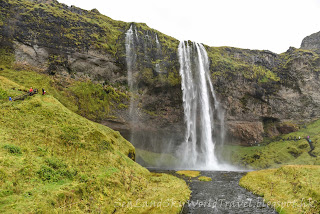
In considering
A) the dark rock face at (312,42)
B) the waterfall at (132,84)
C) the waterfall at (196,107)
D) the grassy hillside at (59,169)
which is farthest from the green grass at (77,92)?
the dark rock face at (312,42)

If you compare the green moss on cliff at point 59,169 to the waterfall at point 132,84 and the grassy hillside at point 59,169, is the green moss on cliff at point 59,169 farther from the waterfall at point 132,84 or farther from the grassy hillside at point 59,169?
the waterfall at point 132,84

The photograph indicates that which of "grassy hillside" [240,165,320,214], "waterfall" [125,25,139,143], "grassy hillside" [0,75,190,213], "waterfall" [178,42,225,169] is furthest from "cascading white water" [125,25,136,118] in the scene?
"grassy hillside" [240,165,320,214]

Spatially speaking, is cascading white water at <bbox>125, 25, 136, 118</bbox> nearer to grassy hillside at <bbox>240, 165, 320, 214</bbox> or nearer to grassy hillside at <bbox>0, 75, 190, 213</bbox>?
grassy hillside at <bbox>0, 75, 190, 213</bbox>

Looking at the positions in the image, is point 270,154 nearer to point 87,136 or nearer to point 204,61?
point 204,61

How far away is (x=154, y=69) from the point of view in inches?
2345

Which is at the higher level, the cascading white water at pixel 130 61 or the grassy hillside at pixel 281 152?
the cascading white water at pixel 130 61

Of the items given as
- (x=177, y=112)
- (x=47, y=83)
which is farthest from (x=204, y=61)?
(x=47, y=83)

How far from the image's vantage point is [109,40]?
5809 centimetres

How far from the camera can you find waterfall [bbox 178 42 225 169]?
6034cm

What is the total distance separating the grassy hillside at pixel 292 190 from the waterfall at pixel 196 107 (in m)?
31.9

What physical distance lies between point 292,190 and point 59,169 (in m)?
23.5

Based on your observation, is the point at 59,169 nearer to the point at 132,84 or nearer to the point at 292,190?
the point at 292,190

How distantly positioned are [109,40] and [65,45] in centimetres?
1292

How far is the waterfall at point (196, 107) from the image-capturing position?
6034cm
